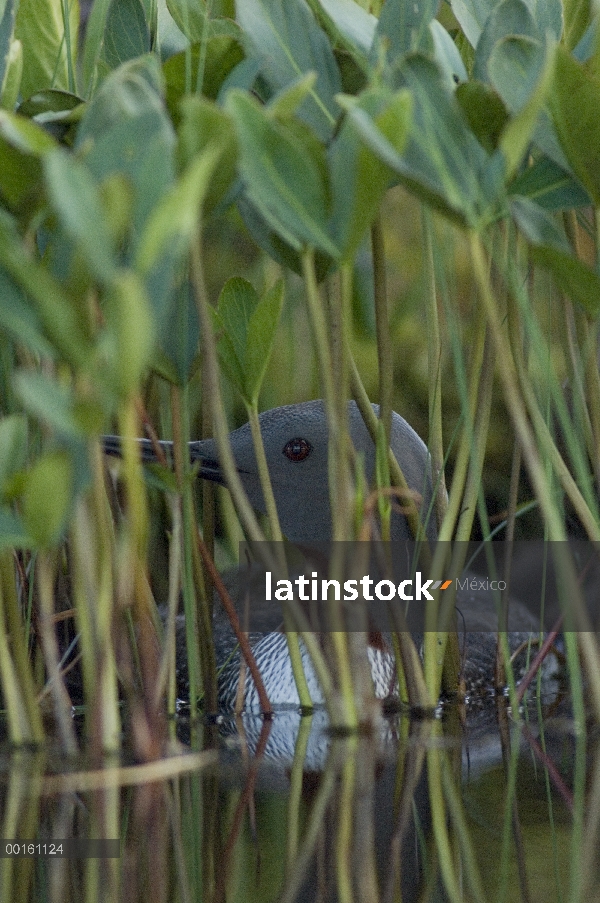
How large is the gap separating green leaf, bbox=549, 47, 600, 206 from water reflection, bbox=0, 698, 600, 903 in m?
0.43

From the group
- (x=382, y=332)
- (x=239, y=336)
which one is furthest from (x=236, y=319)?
(x=382, y=332)

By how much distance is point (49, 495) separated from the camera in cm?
60

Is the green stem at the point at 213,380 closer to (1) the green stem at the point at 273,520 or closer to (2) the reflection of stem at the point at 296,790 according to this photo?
(1) the green stem at the point at 273,520

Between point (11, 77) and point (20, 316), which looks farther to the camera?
point (11, 77)

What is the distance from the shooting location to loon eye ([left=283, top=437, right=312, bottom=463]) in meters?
1.19

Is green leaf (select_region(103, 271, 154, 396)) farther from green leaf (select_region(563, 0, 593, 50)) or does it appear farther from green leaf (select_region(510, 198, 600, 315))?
green leaf (select_region(563, 0, 593, 50))

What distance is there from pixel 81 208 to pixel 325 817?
380 mm

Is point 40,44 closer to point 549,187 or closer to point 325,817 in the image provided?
point 549,187

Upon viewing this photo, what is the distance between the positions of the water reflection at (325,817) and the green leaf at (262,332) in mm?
307

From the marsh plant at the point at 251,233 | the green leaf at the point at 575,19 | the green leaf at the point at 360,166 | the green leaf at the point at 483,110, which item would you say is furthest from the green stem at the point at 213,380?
the green leaf at the point at 575,19

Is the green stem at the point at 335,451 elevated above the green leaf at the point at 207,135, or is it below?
below

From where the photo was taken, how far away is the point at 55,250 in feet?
2.18

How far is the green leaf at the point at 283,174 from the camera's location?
2.03 ft

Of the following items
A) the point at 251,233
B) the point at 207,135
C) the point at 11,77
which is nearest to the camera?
the point at 207,135
